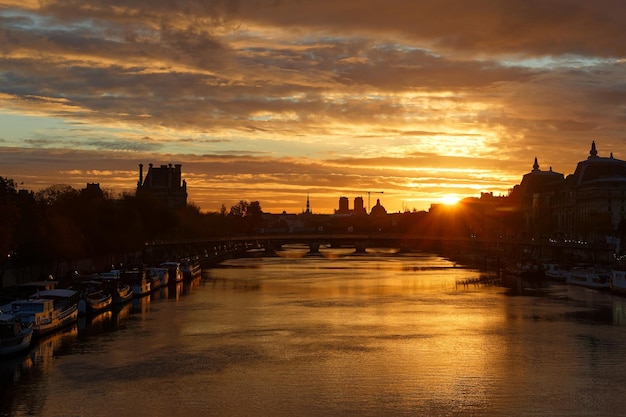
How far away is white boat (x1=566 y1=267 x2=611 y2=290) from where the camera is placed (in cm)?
9362

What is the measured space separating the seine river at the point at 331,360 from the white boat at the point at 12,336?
807 mm

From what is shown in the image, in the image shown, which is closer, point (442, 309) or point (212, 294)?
point (442, 309)

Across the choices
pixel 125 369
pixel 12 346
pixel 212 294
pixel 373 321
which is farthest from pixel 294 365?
pixel 212 294

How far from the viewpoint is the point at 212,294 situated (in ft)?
293

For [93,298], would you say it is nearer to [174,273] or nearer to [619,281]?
[174,273]

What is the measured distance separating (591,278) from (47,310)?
60.3 metres

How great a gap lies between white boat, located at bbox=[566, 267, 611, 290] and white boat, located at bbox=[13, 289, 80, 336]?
5381 cm

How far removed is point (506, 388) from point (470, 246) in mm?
153665

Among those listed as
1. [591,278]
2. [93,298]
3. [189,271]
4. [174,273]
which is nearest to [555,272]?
[591,278]

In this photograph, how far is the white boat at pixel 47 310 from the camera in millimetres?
54875

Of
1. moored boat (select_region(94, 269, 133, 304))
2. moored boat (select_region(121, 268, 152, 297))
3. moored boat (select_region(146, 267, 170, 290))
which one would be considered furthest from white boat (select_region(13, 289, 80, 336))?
moored boat (select_region(146, 267, 170, 290))

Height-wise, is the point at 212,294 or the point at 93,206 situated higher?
the point at 93,206

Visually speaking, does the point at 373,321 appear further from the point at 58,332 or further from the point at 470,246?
the point at 470,246

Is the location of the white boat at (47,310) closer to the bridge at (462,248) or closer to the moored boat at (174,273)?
the moored boat at (174,273)
